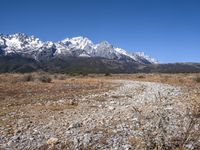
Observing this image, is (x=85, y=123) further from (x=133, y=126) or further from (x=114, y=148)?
(x=114, y=148)

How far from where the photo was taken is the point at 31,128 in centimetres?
1513

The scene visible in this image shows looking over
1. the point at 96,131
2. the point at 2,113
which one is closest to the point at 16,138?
the point at 96,131

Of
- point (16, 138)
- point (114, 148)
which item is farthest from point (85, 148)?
point (16, 138)

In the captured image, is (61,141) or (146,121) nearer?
(61,141)

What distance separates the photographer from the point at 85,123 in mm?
15820

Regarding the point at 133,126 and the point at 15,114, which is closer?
the point at 133,126

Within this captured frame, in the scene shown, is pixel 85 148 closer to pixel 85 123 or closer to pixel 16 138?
pixel 16 138

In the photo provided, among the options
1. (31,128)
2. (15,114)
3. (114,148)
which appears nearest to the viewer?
(114,148)

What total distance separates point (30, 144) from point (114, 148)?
9.84 feet

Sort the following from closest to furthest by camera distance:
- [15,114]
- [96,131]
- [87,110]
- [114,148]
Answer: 1. [114,148]
2. [96,131]
3. [15,114]
4. [87,110]

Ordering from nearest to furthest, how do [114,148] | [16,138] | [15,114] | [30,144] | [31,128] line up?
1. [114,148]
2. [30,144]
3. [16,138]
4. [31,128]
5. [15,114]

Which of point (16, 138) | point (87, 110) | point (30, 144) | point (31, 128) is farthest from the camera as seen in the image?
point (87, 110)

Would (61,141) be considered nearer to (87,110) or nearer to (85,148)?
(85,148)

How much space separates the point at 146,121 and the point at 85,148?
15.3 ft
